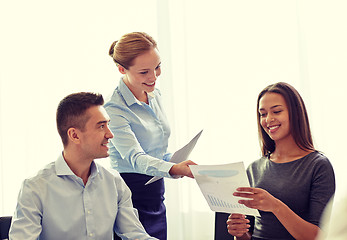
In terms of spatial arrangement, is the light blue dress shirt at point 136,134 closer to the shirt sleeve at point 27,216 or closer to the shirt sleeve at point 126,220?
the shirt sleeve at point 126,220

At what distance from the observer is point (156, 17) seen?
12.3 feet

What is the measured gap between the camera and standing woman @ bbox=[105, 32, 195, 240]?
2264mm

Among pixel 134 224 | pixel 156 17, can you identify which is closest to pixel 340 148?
pixel 156 17

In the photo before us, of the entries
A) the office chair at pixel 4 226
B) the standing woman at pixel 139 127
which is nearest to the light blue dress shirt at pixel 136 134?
the standing woman at pixel 139 127

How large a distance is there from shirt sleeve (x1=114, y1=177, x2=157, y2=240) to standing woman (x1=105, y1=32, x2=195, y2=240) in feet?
0.47

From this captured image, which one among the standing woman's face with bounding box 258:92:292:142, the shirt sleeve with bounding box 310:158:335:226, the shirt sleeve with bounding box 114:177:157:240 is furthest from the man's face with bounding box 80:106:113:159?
the shirt sleeve with bounding box 310:158:335:226

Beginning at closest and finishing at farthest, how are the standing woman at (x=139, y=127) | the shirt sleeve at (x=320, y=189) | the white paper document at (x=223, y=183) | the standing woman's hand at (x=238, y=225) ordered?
the white paper document at (x=223, y=183), the shirt sleeve at (x=320, y=189), the standing woman's hand at (x=238, y=225), the standing woman at (x=139, y=127)

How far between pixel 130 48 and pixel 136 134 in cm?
41

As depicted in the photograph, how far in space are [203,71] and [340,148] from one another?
1143 millimetres

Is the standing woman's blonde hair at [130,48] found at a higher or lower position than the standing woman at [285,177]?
higher

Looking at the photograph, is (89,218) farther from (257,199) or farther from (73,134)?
(257,199)

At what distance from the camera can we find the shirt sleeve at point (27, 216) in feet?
5.95

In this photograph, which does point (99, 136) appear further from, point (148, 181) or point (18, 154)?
point (18, 154)

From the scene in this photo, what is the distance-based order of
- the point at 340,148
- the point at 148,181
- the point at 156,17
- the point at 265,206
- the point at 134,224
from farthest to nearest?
the point at 156,17 → the point at 340,148 → the point at 148,181 → the point at 134,224 → the point at 265,206
